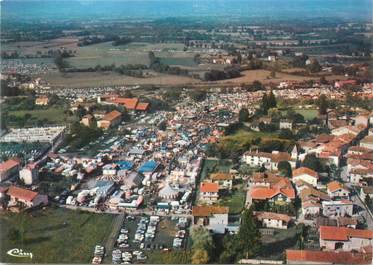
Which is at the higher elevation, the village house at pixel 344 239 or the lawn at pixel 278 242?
the village house at pixel 344 239

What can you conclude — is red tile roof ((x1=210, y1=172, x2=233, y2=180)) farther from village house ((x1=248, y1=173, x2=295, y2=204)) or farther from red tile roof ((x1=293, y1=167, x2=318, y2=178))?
red tile roof ((x1=293, y1=167, x2=318, y2=178))

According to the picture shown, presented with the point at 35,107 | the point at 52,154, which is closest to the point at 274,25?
the point at 35,107

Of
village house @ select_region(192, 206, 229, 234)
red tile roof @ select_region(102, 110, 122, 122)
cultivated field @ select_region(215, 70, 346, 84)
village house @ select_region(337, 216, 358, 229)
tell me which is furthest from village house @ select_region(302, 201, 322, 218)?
cultivated field @ select_region(215, 70, 346, 84)

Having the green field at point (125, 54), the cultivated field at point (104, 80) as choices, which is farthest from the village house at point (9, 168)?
the green field at point (125, 54)

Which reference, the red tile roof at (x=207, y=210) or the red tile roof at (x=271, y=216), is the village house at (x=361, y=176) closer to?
the red tile roof at (x=271, y=216)

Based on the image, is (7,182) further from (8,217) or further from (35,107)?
(35,107)

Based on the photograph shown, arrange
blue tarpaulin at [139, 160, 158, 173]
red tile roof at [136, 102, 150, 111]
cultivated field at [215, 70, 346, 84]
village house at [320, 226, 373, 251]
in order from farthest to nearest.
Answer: cultivated field at [215, 70, 346, 84]
red tile roof at [136, 102, 150, 111]
blue tarpaulin at [139, 160, 158, 173]
village house at [320, 226, 373, 251]
